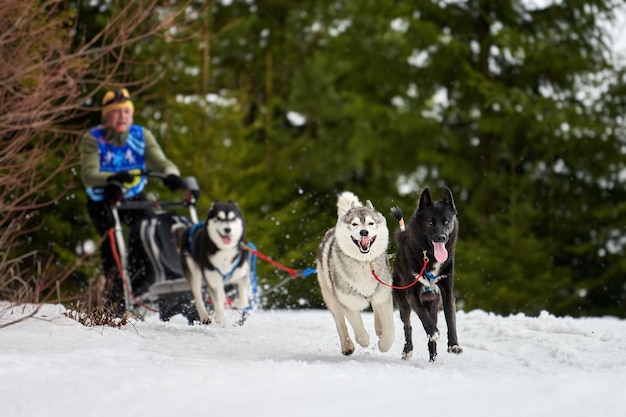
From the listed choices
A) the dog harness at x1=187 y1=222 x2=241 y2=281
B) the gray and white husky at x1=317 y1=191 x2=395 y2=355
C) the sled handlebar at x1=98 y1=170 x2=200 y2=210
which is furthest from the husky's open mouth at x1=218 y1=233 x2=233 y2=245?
the gray and white husky at x1=317 y1=191 x2=395 y2=355

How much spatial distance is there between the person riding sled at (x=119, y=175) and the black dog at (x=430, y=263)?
2.82 meters

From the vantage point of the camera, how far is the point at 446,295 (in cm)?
507

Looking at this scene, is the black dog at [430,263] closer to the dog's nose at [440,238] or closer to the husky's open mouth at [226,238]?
the dog's nose at [440,238]

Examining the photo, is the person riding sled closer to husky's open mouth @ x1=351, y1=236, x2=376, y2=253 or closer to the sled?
the sled

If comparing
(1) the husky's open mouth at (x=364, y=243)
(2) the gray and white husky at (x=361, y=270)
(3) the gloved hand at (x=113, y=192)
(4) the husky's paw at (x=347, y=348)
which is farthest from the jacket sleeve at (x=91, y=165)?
(1) the husky's open mouth at (x=364, y=243)

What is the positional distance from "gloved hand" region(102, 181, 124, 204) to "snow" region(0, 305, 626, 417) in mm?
1346

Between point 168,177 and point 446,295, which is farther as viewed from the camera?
point 168,177

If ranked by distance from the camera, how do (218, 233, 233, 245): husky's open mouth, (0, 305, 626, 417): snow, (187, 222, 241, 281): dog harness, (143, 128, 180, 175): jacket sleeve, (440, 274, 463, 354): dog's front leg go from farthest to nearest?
(143, 128, 180, 175): jacket sleeve
(187, 222, 241, 281): dog harness
(218, 233, 233, 245): husky's open mouth
(440, 274, 463, 354): dog's front leg
(0, 305, 626, 417): snow

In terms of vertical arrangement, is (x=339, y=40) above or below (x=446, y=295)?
above

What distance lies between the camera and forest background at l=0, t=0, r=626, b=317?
11641mm

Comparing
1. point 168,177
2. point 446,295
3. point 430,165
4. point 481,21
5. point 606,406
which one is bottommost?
point 606,406

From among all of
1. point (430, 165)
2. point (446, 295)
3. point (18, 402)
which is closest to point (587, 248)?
point (430, 165)

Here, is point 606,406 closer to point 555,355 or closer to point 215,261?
point 555,355

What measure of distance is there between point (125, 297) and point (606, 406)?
4610 millimetres
